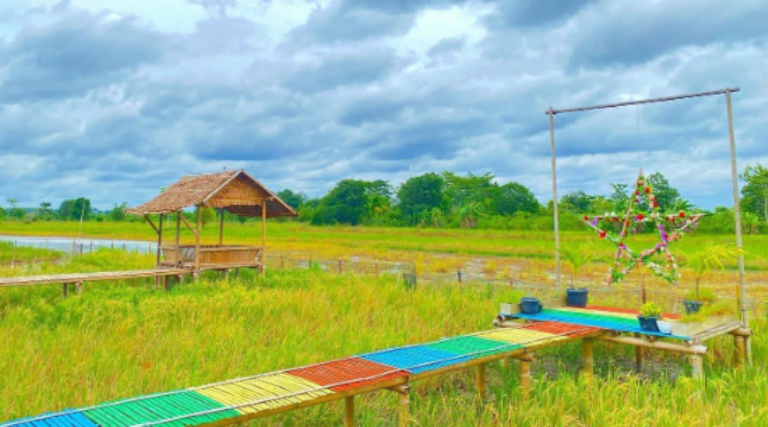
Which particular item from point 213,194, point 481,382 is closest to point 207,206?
point 213,194

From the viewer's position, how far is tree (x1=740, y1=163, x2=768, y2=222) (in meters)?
32.4

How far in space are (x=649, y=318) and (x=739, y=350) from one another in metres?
1.36

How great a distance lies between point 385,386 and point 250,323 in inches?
149

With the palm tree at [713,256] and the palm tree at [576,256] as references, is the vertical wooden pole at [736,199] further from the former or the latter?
the palm tree at [576,256]

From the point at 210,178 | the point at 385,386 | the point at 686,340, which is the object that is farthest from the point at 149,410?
the point at 210,178

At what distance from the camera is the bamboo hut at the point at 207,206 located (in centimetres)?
1121

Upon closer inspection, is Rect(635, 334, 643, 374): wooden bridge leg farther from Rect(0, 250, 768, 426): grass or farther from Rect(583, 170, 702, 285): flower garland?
Rect(583, 170, 702, 285): flower garland

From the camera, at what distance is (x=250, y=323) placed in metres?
6.98

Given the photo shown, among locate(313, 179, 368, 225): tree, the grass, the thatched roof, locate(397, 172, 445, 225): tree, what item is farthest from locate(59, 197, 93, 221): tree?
the grass

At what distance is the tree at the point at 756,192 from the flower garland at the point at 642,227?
1215 inches

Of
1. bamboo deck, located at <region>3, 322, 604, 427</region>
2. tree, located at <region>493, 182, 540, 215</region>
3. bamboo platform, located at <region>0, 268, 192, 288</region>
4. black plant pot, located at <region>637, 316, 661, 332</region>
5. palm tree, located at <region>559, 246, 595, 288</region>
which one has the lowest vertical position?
bamboo deck, located at <region>3, 322, 604, 427</region>

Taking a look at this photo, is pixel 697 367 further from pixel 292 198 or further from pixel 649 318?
pixel 292 198

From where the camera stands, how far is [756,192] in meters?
33.5

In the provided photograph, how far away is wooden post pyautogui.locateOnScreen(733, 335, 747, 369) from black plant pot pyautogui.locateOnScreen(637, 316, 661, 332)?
118cm
